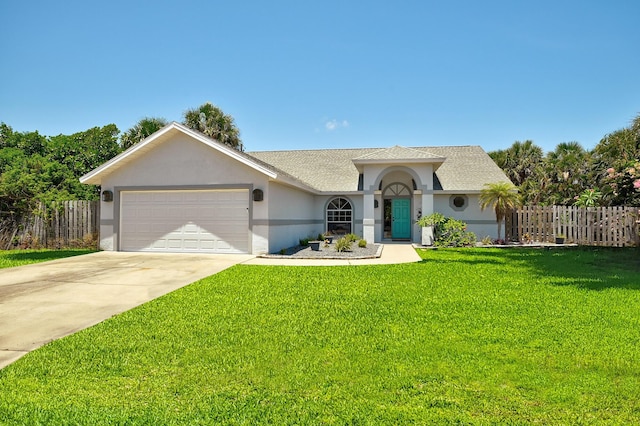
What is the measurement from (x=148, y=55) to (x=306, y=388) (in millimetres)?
14964

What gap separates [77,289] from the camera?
293 inches

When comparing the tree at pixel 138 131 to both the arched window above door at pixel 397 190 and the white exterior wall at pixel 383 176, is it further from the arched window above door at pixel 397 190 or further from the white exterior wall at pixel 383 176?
the arched window above door at pixel 397 190

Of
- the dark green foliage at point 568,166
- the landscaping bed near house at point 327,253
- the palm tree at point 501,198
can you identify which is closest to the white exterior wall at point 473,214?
the palm tree at point 501,198

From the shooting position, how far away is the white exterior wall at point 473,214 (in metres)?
18.9

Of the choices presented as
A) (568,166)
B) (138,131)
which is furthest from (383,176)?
(568,166)

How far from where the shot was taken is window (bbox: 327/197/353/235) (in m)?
20.5

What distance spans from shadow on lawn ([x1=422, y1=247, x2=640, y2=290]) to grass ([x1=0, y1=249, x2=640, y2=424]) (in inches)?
47.6

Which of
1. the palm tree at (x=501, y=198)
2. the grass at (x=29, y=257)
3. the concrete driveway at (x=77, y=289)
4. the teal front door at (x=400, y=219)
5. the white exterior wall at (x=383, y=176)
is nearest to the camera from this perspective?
the concrete driveway at (x=77, y=289)

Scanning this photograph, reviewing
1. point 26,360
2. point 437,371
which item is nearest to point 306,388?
point 437,371

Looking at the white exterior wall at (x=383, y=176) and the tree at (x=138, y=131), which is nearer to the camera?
the white exterior wall at (x=383, y=176)

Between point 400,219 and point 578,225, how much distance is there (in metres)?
8.59

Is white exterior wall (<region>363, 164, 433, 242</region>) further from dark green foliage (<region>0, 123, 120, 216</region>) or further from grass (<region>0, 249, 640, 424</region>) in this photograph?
dark green foliage (<region>0, 123, 120, 216</region>)

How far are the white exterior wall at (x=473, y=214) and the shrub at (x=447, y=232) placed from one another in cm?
183

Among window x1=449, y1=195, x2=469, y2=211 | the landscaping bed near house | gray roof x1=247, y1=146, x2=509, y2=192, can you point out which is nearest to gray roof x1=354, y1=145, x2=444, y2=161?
gray roof x1=247, y1=146, x2=509, y2=192
